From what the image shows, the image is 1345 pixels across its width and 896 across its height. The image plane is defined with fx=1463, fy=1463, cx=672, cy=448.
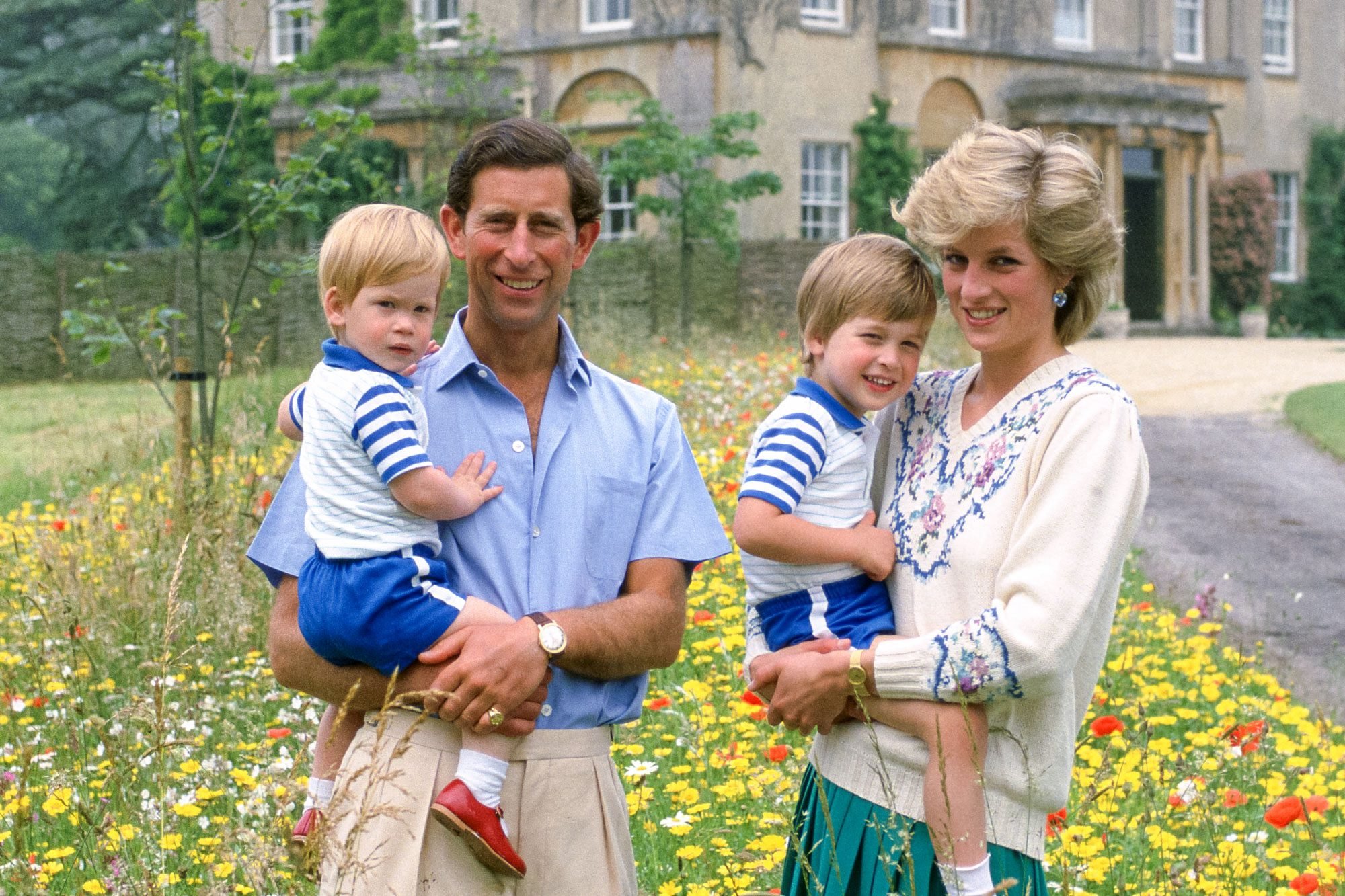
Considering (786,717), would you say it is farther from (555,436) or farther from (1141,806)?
(1141,806)

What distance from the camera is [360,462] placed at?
2859 mm

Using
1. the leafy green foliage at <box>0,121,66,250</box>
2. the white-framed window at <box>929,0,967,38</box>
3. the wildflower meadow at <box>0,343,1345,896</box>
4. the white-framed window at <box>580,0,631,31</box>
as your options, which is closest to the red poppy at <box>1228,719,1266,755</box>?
the wildflower meadow at <box>0,343,1345,896</box>

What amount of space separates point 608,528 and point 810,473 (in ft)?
1.43

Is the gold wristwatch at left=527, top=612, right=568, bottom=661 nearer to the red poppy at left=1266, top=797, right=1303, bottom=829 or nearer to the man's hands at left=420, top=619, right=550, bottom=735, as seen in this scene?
the man's hands at left=420, top=619, right=550, bottom=735

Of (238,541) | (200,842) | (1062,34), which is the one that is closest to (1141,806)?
(200,842)

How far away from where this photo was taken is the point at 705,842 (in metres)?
4.16

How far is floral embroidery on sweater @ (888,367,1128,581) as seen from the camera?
2.72 meters

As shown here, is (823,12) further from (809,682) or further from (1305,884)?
(809,682)

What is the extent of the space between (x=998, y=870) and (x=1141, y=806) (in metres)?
2.23

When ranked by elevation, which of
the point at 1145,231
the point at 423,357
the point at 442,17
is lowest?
the point at 423,357

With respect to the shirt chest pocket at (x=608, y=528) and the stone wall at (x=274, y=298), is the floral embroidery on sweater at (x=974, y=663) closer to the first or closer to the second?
the shirt chest pocket at (x=608, y=528)

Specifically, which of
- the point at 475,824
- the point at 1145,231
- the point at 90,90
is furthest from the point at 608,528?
the point at 90,90

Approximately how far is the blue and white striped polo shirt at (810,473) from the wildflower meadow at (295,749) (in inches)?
25.3

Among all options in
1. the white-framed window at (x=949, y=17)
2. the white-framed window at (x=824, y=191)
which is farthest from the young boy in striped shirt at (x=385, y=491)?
the white-framed window at (x=949, y=17)
